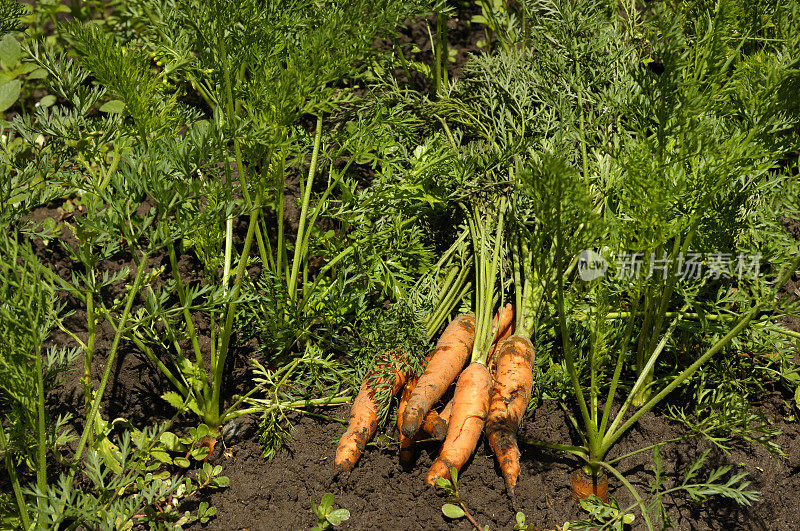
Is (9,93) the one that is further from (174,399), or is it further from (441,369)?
(441,369)

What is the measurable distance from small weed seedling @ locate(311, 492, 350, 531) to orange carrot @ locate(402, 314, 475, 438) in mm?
272

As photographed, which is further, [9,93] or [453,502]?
[9,93]

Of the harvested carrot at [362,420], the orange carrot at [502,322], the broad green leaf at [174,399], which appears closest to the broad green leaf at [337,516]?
the harvested carrot at [362,420]

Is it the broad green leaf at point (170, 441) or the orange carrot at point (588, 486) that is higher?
the broad green leaf at point (170, 441)

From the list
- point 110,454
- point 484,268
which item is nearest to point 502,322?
point 484,268

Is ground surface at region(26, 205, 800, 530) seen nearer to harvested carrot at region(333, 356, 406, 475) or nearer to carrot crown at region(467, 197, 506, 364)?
harvested carrot at region(333, 356, 406, 475)

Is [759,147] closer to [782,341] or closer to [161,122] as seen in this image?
[782,341]

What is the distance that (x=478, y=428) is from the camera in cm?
205

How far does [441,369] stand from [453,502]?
0.40 meters

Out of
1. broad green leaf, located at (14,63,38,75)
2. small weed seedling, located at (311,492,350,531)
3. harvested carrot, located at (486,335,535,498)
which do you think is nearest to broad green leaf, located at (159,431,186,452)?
small weed seedling, located at (311,492,350,531)

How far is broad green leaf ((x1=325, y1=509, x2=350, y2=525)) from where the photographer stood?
1846mm

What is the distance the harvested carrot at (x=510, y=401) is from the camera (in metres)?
1.96

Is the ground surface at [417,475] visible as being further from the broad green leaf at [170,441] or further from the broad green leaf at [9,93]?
the broad green leaf at [9,93]

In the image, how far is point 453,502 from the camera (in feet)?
6.33
